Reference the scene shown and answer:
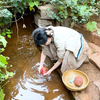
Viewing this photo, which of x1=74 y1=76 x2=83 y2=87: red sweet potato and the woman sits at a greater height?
the woman

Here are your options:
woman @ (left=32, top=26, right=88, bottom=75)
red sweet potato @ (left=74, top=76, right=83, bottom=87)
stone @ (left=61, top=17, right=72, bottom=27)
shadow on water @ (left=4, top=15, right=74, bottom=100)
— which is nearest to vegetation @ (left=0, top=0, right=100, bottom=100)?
stone @ (left=61, top=17, right=72, bottom=27)

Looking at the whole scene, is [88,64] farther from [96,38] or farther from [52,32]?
[52,32]

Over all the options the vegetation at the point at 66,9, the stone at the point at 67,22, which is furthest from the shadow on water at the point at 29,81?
the stone at the point at 67,22

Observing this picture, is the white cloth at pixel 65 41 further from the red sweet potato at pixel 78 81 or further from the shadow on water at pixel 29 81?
the shadow on water at pixel 29 81

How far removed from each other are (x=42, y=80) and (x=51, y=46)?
742 mm

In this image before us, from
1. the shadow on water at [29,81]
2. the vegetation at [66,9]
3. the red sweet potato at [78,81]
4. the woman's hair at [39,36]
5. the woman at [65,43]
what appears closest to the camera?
the woman's hair at [39,36]

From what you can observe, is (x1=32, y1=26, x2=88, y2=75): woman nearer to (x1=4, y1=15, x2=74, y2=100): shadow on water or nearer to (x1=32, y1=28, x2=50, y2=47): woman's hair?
(x1=32, y1=28, x2=50, y2=47): woman's hair

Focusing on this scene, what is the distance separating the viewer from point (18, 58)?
3.17 m

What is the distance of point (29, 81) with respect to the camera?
2.57 m

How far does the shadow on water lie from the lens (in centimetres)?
230

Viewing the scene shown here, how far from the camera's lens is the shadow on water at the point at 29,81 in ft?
7.54

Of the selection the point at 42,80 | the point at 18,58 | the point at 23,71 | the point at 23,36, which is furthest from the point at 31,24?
the point at 42,80

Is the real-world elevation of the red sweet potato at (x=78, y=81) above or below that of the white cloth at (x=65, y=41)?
below

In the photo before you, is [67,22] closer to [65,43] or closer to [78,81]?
[65,43]
